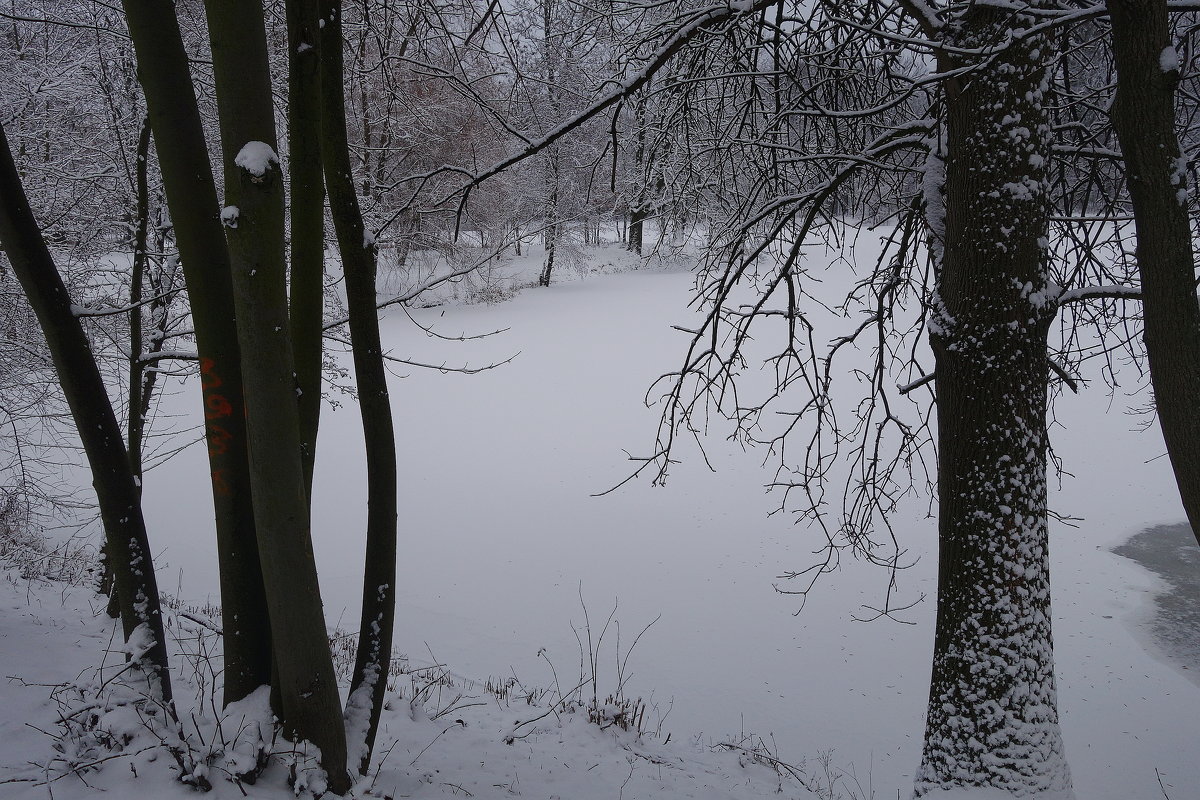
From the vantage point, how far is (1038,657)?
3.11 m

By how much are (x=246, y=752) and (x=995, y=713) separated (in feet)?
10.3

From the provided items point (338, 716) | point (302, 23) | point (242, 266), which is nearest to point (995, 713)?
point (338, 716)

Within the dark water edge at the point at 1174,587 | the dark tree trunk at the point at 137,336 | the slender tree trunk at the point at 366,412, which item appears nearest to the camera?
the slender tree trunk at the point at 366,412

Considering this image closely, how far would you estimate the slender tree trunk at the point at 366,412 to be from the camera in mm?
2758

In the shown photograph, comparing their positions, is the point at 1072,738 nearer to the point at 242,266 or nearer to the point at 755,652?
the point at 755,652

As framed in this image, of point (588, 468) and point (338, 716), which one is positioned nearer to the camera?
point (338, 716)

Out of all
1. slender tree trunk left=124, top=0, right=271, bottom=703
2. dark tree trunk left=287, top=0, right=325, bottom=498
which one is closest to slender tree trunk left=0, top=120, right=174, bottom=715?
slender tree trunk left=124, top=0, right=271, bottom=703

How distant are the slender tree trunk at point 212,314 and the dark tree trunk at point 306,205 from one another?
0.23 meters

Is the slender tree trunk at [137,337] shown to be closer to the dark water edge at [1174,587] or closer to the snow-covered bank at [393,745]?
the snow-covered bank at [393,745]

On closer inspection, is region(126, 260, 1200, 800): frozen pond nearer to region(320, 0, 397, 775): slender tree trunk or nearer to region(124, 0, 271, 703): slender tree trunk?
region(320, 0, 397, 775): slender tree trunk

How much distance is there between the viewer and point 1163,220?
242 cm

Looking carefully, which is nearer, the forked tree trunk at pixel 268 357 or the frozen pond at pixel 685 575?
the forked tree trunk at pixel 268 357

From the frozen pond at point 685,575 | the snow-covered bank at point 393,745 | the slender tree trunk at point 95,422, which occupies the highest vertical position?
the slender tree trunk at point 95,422

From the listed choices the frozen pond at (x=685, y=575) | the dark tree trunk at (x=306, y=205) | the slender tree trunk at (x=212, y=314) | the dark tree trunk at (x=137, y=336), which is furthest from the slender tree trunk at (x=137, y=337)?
the dark tree trunk at (x=306, y=205)
